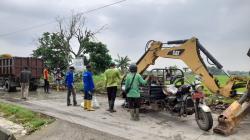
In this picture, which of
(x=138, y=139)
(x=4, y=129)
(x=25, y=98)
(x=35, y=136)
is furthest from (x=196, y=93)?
(x=25, y=98)

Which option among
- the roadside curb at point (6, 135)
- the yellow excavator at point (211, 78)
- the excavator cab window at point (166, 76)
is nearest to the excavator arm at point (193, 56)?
the yellow excavator at point (211, 78)

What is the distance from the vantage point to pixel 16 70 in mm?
23938

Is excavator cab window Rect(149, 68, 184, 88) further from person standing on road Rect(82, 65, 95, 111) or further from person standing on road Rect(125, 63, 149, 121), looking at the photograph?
person standing on road Rect(82, 65, 95, 111)

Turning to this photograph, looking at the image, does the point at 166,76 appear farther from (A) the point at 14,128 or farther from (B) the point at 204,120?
(A) the point at 14,128

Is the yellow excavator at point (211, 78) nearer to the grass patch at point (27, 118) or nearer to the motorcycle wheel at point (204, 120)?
the motorcycle wheel at point (204, 120)

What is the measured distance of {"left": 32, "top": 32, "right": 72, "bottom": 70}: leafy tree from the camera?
136ft

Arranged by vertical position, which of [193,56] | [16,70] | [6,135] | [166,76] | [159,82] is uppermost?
[193,56]

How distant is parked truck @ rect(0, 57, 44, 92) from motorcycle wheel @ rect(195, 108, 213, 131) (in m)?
16.1

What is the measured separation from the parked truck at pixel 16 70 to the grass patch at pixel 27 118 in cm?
887

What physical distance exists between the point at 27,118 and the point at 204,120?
608 cm

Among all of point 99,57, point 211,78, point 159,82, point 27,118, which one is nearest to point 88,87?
point 27,118

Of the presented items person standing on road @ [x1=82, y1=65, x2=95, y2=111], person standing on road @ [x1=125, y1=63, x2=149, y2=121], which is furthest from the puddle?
person standing on road @ [x1=125, y1=63, x2=149, y2=121]

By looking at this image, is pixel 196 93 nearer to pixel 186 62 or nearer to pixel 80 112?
pixel 186 62

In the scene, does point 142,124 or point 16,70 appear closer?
point 142,124
